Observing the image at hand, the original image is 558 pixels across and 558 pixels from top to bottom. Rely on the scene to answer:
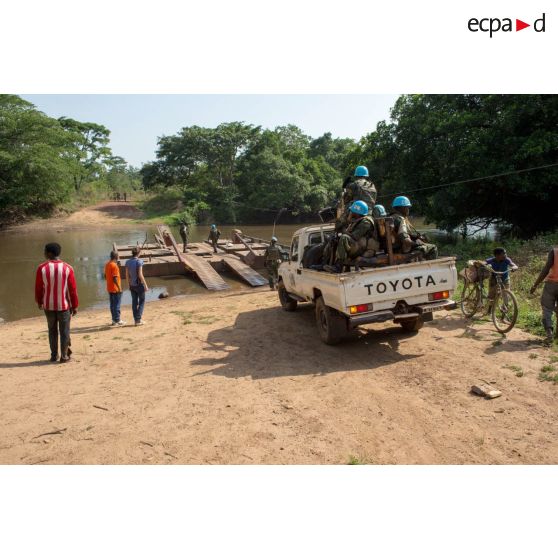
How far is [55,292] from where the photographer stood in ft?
23.1

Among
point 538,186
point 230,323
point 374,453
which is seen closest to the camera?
point 374,453

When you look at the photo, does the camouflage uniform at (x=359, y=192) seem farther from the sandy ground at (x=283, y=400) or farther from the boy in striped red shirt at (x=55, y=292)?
the boy in striped red shirt at (x=55, y=292)

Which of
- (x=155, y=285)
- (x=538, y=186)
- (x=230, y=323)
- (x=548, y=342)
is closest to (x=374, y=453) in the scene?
(x=548, y=342)

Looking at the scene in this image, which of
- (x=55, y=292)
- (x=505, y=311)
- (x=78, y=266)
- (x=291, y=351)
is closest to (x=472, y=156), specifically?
(x=505, y=311)

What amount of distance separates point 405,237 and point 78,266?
68.7ft

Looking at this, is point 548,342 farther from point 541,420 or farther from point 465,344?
point 541,420

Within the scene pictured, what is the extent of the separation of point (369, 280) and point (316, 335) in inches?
Answer: 81.4

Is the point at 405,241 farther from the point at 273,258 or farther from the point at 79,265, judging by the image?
the point at 79,265

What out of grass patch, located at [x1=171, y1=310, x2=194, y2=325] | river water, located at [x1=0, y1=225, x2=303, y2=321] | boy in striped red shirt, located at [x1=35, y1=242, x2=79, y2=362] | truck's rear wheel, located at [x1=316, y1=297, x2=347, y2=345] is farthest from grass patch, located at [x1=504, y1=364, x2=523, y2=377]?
river water, located at [x1=0, y1=225, x2=303, y2=321]

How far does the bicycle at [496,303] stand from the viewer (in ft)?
23.8

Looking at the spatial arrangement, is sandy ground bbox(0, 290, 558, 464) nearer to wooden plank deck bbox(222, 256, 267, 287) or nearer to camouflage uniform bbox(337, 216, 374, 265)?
camouflage uniform bbox(337, 216, 374, 265)

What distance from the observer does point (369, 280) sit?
657 centimetres

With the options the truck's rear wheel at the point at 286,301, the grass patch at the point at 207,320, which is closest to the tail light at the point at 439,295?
the truck's rear wheel at the point at 286,301

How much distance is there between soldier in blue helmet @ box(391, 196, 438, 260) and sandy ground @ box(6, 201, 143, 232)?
4508 centimetres
